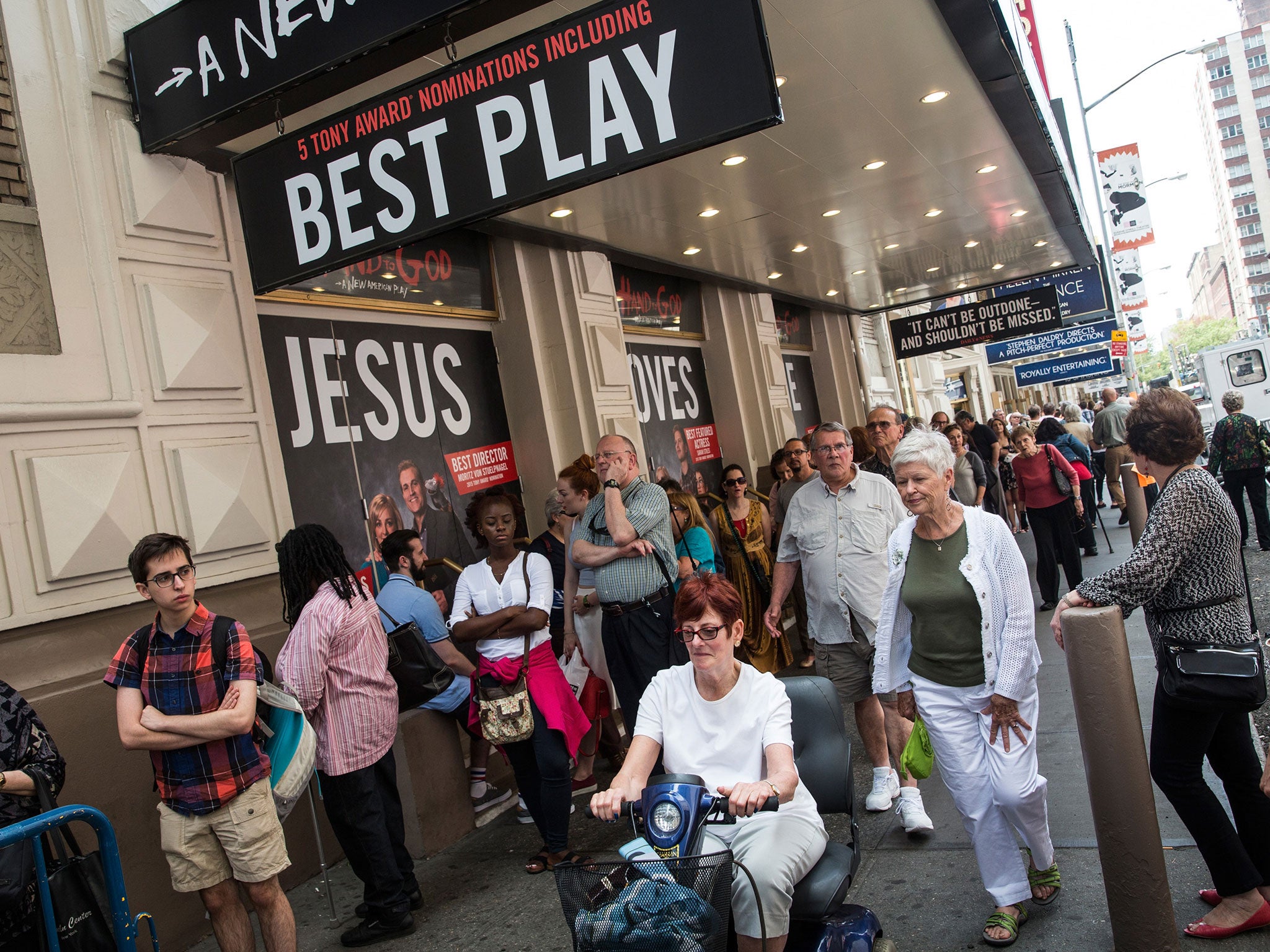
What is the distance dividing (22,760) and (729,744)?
2.44m

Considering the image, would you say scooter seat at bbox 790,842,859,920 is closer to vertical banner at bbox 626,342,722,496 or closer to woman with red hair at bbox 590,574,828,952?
woman with red hair at bbox 590,574,828,952

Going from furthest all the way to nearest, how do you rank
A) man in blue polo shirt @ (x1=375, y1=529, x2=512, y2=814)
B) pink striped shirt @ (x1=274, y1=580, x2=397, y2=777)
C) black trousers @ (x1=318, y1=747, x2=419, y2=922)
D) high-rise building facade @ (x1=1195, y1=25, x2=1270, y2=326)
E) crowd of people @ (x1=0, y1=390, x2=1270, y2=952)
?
high-rise building facade @ (x1=1195, y1=25, x2=1270, y2=326)
man in blue polo shirt @ (x1=375, y1=529, x2=512, y2=814)
black trousers @ (x1=318, y1=747, x2=419, y2=922)
pink striped shirt @ (x1=274, y1=580, x2=397, y2=777)
crowd of people @ (x1=0, y1=390, x2=1270, y2=952)

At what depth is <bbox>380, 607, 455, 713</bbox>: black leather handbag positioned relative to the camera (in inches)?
207

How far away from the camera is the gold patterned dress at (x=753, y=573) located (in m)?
7.71

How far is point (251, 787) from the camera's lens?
381cm

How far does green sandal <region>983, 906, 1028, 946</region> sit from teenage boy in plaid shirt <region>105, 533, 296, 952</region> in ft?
8.88

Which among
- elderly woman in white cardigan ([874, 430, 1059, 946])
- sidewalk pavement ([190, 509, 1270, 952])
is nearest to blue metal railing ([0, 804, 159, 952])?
sidewalk pavement ([190, 509, 1270, 952])

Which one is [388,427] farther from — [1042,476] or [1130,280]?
[1130,280]

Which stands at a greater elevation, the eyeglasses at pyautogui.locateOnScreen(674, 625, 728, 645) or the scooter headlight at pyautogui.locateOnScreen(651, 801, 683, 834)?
the eyeglasses at pyautogui.locateOnScreen(674, 625, 728, 645)

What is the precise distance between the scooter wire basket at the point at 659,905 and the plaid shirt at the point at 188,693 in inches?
77.9

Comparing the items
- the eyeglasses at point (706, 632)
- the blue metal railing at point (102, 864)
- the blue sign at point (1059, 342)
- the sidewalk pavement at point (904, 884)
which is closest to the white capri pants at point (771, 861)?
the eyeglasses at point (706, 632)

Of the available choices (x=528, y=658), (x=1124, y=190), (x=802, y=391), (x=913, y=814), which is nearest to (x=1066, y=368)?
(x=1124, y=190)

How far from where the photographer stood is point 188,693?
371 centimetres

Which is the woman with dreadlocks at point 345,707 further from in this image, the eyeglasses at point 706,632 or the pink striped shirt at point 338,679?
the eyeglasses at point 706,632
